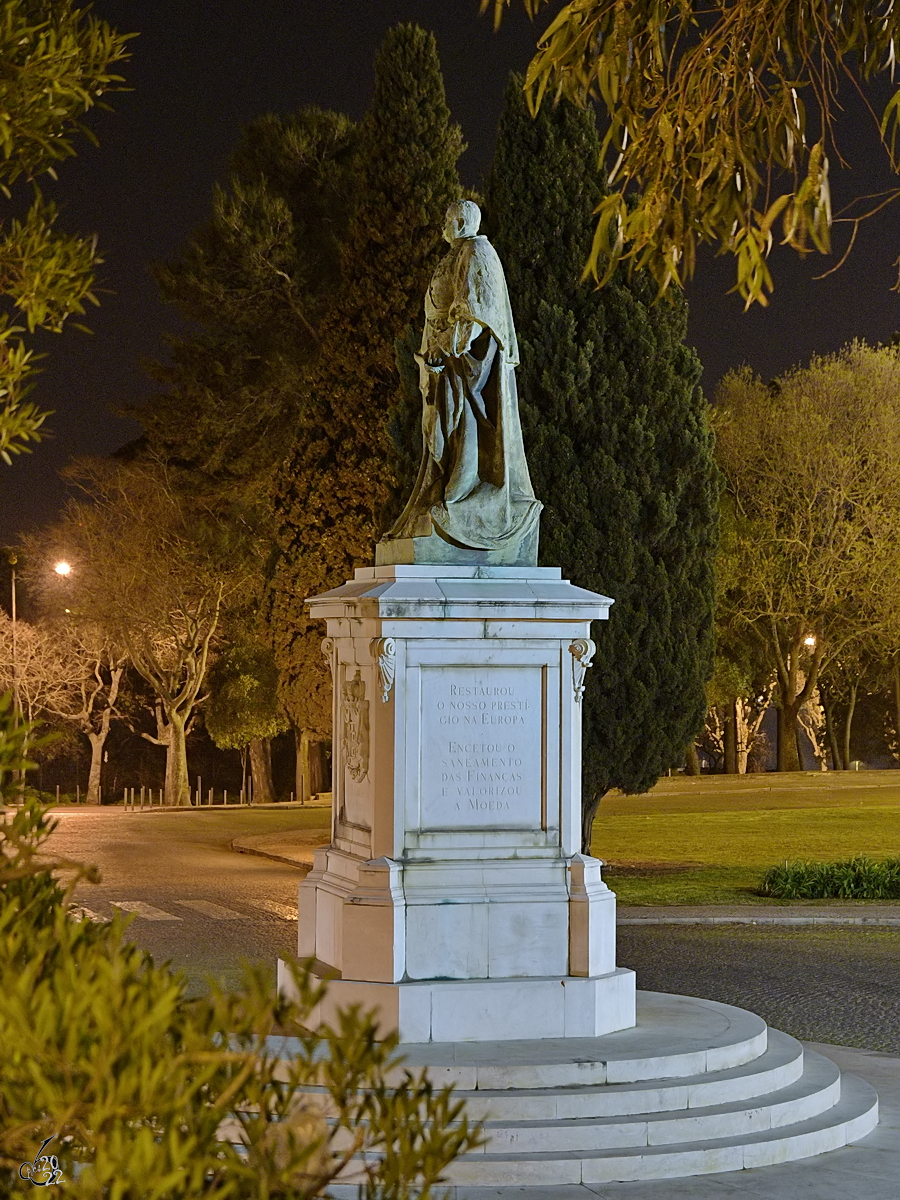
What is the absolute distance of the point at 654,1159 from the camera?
6926 mm

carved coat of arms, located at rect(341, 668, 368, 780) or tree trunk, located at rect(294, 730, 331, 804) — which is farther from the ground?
carved coat of arms, located at rect(341, 668, 368, 780)

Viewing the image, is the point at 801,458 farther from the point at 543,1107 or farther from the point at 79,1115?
the point at 79,1115

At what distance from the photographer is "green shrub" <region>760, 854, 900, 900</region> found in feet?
55.8

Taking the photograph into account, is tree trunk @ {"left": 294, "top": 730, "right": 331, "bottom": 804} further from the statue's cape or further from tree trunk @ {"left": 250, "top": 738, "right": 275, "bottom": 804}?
the statue's cape

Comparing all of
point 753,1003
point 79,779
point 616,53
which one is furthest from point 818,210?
point 79,779

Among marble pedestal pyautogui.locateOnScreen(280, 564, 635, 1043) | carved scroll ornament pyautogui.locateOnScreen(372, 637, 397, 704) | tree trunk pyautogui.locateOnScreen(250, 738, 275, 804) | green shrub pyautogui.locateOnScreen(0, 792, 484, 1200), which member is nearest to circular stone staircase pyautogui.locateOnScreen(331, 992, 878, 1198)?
marble pedestal pyautogui.locateOnScreen(280, 564, 635, 1043)

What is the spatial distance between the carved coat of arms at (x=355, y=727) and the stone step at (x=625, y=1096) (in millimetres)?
2118

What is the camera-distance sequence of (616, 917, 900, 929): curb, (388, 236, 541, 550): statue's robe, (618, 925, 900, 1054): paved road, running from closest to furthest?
1. (388, 236, 541, 550): statue's robe
2. (618, 925, 900, 1054): paved road
3. (616, 917, 900, 929): curb

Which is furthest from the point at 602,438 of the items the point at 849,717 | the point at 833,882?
the point at 849,717

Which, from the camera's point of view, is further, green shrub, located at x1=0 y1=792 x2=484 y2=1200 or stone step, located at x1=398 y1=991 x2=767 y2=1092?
stone step, located at x1=398 y1=991 x2=767 y2=1092

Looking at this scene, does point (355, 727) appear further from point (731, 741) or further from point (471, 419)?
point (731, 741)

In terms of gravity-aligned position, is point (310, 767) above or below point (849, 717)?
below

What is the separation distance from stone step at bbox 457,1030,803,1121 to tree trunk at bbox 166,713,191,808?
92.8 ft

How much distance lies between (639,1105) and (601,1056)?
1.17ft
